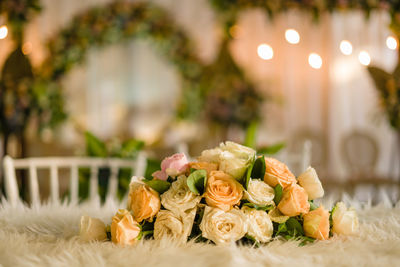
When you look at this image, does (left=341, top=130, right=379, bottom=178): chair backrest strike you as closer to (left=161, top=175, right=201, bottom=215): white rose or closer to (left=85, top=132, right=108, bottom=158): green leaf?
(left=85, top=132, right=108, bottom=158): green leaf

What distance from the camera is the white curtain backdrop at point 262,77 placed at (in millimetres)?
4797

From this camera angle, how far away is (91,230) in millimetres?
709

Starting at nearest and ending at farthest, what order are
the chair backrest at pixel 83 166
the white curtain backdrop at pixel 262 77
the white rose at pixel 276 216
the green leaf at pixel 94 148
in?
the white rose at pixel 276 216 < the chair backrest at pixel 83 166 < the green leaf at pixel 94 148 < the white curtain backdrop at pixel 262 77

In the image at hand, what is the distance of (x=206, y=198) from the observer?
2.25 ft

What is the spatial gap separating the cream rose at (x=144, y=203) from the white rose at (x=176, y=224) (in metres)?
0.02

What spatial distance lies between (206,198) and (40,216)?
0.43 meters

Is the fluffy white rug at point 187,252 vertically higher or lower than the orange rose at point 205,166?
lower

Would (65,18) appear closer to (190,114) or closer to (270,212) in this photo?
(190,114)

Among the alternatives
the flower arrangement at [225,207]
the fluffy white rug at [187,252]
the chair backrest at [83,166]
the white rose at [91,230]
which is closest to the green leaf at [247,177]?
the flower arrangement at [225,207]

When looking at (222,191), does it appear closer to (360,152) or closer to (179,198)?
(179,198)

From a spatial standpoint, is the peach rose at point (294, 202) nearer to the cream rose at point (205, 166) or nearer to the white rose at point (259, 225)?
the white rose at point (259, 225)

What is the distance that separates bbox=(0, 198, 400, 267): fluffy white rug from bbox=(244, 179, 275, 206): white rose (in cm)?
8

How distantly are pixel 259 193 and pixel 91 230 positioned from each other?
0.31 metres

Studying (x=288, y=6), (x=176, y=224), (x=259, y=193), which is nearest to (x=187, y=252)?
(x=176, y=224)
